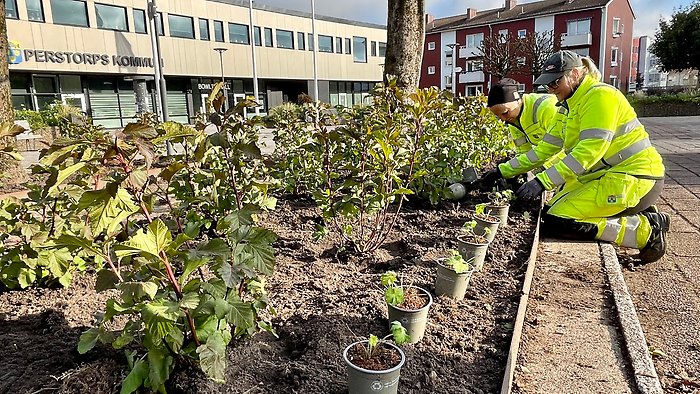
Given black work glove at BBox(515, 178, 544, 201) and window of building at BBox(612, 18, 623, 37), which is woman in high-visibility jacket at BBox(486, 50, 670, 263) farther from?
window of building at BBox(612, 18, 623, 37)

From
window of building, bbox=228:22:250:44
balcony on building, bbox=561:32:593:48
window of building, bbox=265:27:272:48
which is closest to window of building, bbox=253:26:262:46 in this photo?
window of building, bbox=228:22:250:44

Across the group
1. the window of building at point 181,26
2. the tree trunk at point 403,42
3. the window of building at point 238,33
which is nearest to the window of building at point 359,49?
the window of building at point 238,33

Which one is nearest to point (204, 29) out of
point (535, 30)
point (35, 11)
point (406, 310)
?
point (35, 11)

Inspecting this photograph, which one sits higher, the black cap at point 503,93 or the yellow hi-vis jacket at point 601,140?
the black cap at point 503,93

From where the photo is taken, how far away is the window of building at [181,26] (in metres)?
28.5

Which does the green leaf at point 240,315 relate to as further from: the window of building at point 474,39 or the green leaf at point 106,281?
the window of building at point 474,39

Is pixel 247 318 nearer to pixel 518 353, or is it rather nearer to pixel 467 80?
pixel 518 353

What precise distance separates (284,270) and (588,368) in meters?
1.75

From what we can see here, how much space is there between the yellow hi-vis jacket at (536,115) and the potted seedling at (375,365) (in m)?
3.68

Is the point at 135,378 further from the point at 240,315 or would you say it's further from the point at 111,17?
the point at 111,17

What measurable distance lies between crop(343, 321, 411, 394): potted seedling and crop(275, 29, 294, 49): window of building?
35.7 m

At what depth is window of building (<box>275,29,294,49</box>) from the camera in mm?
35344

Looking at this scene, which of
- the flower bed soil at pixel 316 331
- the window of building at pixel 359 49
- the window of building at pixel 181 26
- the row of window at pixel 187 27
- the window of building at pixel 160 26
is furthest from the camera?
the window of building at pixel 359 49

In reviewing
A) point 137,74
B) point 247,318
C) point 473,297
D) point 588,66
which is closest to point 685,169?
point 588,66
